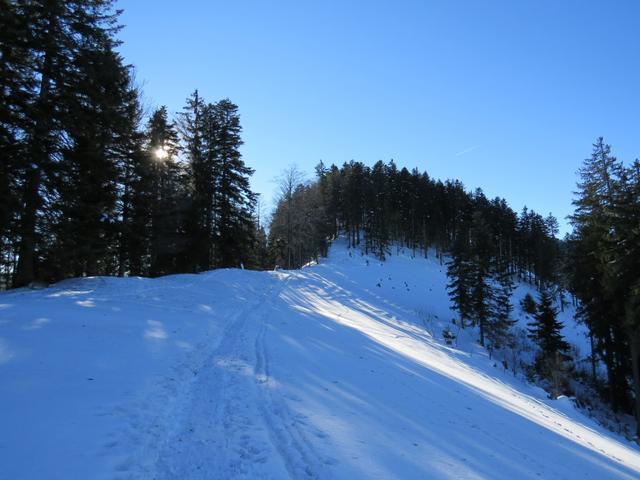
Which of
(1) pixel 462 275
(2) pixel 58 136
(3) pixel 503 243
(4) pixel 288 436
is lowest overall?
(4) pixel 288 436

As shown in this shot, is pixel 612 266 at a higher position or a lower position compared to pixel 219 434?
higher

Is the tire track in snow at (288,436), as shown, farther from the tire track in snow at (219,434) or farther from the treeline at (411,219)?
the treeline at (411,219)

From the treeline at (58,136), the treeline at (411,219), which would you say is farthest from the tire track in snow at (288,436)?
the treeline at (411,219)

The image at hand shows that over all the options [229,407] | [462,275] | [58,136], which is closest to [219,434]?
[229,407]

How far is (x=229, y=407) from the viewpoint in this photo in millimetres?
5559

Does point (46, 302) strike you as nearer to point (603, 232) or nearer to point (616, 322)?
point (603, 232)

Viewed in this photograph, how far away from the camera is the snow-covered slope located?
13.2ft

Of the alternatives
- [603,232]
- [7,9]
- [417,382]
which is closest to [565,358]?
[603,232]

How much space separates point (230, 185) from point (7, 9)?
19.8 m

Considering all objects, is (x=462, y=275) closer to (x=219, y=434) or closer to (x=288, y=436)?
(x=288, y=436)

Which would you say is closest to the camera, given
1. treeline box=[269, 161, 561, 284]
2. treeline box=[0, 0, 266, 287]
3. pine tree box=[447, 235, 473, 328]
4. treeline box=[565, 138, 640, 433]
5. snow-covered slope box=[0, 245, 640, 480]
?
snow-covered slope box=[0, 245, 640, 480]

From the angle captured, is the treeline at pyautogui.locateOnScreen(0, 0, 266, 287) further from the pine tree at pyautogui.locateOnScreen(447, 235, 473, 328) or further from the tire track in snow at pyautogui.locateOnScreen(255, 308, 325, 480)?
the pine tree at pyautogui.locateOnScreen(447, 235, 473, 328)

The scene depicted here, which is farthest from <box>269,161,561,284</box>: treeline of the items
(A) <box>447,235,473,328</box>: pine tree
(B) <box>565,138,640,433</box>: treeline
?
(B) <box>565,138,640,433</box>: treeline

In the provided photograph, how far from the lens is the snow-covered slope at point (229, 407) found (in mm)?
4012
